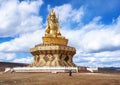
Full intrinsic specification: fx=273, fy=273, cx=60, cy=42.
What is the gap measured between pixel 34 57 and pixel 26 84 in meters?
33.7

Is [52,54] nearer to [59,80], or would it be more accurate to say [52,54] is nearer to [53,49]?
[53,49]

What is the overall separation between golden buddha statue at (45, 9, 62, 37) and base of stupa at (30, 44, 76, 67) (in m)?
4.53

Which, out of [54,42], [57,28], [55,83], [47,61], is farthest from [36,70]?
[55,83]

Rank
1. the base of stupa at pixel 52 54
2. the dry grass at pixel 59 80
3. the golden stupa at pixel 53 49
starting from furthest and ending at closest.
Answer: the golden stupa at pixel 53 49 → the base of stupa at pixel 52 54 → the dry grass at pixel 59 80

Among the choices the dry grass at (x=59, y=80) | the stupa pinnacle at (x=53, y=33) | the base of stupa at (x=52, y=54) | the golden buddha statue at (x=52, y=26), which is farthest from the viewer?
the golden buddha statue at (x=52, y=26)

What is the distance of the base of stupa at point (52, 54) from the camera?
55062 mm

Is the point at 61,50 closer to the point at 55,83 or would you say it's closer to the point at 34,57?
the point at 34,57

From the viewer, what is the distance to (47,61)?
55.5m

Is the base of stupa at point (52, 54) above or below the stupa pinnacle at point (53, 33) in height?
below

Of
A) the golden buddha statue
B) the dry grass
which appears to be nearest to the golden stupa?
the golden buddha statue

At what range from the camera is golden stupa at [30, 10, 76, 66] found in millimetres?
55281

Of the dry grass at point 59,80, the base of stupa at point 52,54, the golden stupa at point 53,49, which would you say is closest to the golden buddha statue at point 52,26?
the golden stupa at point 53,49

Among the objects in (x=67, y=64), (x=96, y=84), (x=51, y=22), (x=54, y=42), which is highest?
(x=51, y=22)

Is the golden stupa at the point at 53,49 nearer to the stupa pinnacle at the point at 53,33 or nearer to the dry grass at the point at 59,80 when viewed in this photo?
the stupa pinnacle at the point at 53,33
